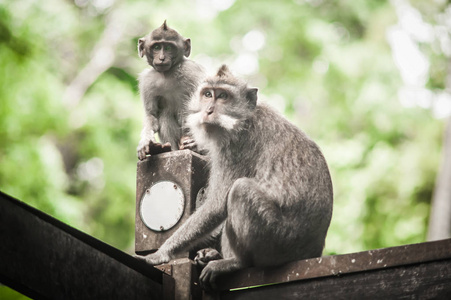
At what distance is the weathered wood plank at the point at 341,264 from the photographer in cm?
362

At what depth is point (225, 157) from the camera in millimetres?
4938

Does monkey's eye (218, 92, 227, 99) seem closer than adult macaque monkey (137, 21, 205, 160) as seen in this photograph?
Yes

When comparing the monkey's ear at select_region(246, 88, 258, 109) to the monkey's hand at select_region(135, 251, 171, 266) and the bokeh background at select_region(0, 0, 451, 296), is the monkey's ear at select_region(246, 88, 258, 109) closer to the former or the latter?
the monkey's hand at select_region(135, 251, 171, 266)

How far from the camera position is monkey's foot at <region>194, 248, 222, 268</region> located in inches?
180

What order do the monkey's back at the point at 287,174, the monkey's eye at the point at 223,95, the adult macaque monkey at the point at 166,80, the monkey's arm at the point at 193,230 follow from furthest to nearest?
the adult macaque monkey at the point at 166,80 < the monkey's eye at the point at 223,95 < the monkey's arm at the point at 193,230 < the monkey's back at the point at 287,174

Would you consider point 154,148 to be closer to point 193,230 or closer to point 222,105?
point 222,105

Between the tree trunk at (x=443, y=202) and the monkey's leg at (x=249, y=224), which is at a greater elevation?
the tree trunk at (x=443, y=202)

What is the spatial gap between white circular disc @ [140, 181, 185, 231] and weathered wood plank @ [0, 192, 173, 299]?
90cm

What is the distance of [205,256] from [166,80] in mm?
2347

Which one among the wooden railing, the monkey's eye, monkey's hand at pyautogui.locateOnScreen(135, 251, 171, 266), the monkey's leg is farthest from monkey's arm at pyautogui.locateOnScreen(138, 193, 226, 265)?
the monkey's eye

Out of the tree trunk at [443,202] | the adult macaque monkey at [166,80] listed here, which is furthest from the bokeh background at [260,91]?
the adult macaque monkey at [166,80]

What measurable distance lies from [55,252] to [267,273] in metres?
1.34

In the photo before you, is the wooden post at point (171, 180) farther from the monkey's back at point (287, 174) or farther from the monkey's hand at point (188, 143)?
the monkey's hand at point (188, 143)

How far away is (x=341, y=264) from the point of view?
3.79m
